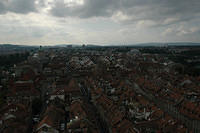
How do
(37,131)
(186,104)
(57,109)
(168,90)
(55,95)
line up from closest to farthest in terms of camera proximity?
1. (37,131)
2. (57,109)
3. (186,104)
4. (55,95)
5. (168,90)

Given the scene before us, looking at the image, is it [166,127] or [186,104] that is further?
[186,104]

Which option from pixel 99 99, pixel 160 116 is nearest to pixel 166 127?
pixel 160 116

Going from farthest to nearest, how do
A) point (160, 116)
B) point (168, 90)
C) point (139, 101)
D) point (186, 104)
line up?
point (168, 90)
point (139, 101)
point (186, 104)
point (160, 116)

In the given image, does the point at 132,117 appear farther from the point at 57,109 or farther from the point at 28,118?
the point at 28,118

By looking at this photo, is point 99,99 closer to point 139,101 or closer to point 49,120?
point 139,101

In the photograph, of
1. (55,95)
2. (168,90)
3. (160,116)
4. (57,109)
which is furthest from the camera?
(168,90)

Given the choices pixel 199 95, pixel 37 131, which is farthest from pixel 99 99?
pixel 199 95

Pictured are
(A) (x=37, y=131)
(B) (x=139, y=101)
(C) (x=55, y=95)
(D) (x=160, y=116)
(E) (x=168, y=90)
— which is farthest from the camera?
(E) (x=168, y=90)

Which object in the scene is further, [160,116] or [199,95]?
[199,95]
